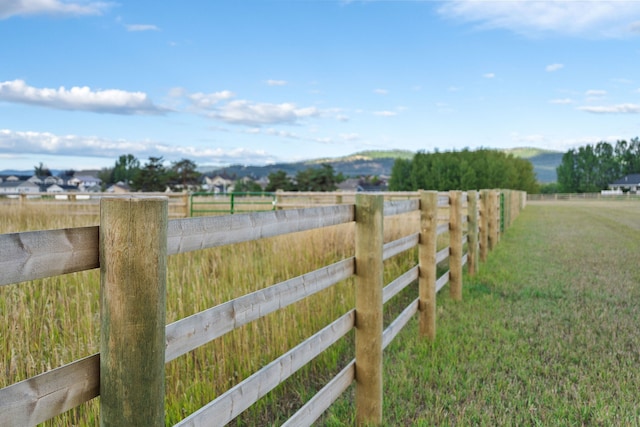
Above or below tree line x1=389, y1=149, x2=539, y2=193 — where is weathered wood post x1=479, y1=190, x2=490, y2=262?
below

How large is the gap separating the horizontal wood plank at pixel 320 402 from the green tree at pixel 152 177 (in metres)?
101

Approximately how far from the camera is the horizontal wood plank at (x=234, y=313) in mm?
1861

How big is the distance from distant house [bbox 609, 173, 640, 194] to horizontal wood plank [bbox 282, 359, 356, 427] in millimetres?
125272

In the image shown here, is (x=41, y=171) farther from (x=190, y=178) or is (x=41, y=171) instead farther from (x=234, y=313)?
(x=234, y=313)

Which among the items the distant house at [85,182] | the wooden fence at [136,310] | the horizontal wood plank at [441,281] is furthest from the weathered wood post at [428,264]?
the distant house at [85,182]

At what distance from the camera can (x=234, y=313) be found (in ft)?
7.25

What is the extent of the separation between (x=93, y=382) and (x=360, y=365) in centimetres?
216

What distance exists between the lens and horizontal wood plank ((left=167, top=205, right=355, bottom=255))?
1.88 m

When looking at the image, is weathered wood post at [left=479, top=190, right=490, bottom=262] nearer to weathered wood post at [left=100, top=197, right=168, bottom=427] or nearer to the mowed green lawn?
the mowed green lawn

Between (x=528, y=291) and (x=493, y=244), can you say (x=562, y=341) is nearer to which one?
(x=528, y=291)

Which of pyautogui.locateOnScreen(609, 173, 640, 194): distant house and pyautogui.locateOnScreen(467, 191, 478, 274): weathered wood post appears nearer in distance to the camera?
pyautogui.locateOnScreen(467, 191, 478, 274): weathered wood post

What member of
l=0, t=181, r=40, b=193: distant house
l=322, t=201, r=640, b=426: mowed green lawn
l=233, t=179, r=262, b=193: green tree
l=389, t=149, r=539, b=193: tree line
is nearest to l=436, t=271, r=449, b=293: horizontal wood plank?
l=322, t=201, r=640, b=426: mowed green lawn

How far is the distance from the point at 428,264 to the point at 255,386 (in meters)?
3.35

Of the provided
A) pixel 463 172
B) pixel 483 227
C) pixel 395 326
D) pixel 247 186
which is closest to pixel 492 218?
pixel 483 227
